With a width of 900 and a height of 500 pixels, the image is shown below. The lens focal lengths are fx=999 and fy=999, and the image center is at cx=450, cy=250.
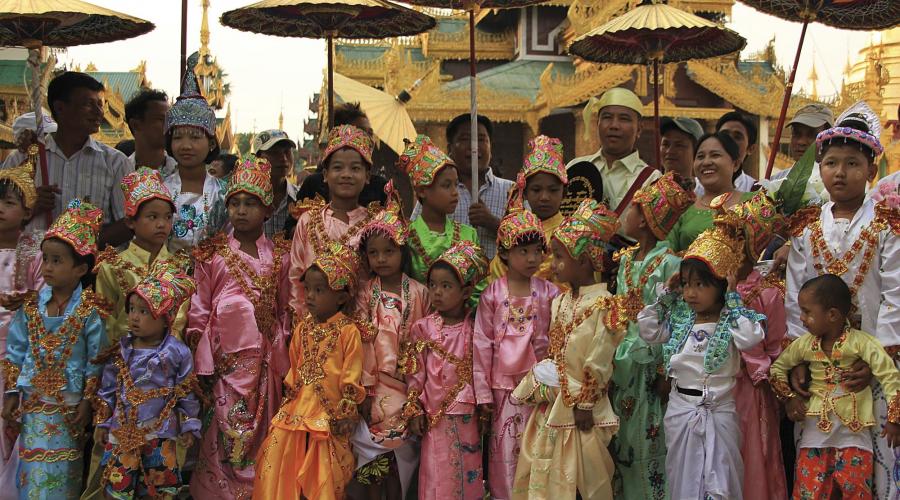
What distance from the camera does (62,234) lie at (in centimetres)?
536

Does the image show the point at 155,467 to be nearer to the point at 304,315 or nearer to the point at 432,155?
the point at 304,315

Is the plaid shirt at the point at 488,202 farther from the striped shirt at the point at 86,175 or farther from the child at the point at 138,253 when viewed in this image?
the striped shirt at the point at 86,175

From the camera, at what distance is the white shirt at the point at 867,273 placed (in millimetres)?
4547

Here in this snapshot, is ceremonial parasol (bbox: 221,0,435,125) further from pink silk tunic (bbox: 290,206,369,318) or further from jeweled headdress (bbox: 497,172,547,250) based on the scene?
jeweled headdress (bbox: 497,172,547,250)

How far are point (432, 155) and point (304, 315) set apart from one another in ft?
3.85

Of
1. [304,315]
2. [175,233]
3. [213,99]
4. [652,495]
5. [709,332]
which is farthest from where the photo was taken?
[213,99]

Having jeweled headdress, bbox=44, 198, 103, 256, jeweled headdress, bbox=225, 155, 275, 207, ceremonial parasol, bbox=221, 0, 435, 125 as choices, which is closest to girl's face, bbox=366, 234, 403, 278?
jeweled headdress, bbox=225, 155, 275, 207

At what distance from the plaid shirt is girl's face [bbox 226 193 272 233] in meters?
1.00

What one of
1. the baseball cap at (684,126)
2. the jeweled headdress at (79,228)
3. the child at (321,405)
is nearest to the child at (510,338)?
the child at (321,405)

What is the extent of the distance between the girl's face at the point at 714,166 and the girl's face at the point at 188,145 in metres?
2.95

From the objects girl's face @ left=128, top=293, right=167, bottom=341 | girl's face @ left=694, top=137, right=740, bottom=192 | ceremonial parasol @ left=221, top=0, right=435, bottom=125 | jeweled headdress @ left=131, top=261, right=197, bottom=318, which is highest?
ceremonial parasol @ left=221, top=0, right=435, bottom=125

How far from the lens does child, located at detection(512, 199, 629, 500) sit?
498 centimetres

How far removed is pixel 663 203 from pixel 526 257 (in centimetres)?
77

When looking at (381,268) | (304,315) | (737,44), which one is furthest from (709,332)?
(737,44)
